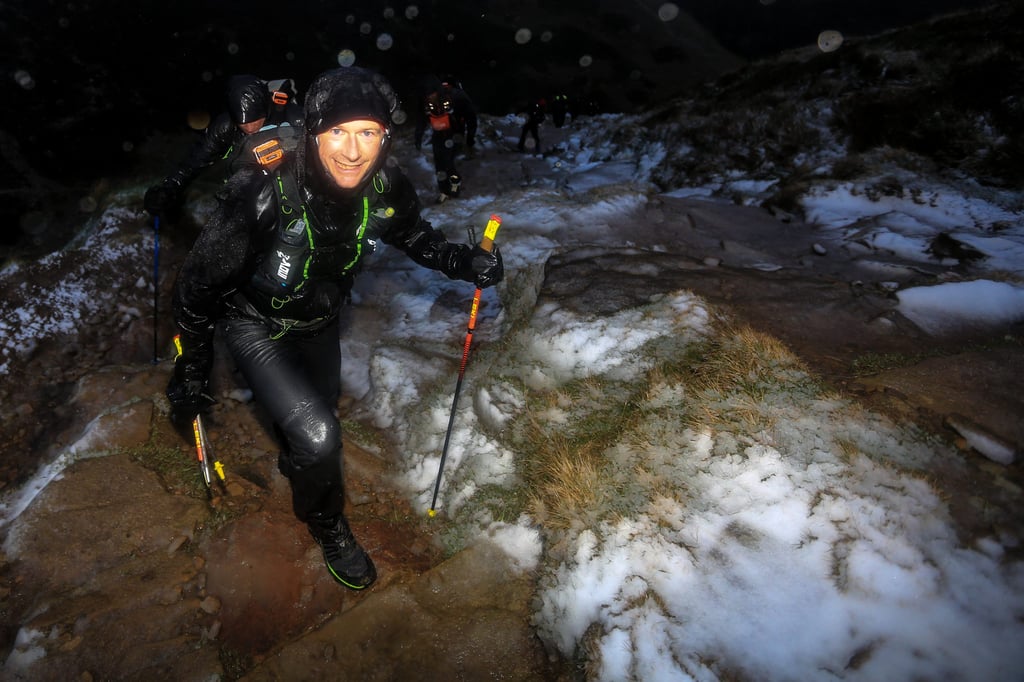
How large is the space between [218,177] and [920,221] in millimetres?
13847

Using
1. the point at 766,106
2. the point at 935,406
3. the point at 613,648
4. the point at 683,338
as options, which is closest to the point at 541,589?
the point at 613,648

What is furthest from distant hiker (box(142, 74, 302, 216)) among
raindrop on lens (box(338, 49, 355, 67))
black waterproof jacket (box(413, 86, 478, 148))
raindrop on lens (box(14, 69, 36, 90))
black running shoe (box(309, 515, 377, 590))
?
raindrop on lens (box(338, 49, 355, 67))

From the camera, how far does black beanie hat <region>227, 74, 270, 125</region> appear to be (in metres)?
6.21

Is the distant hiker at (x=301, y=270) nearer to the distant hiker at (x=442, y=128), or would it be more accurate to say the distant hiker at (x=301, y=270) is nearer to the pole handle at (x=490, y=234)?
the pole handle at (x=490, y=234)

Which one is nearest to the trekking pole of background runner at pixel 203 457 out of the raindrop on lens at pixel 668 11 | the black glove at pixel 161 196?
the black glove at pixel 161 196

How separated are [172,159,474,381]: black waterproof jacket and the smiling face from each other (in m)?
0.14

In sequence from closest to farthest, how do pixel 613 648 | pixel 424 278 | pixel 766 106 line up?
pixel 613 648 < pixel 424 278 < pixel 766 106

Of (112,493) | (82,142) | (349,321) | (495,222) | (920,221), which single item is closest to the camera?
(495,222)

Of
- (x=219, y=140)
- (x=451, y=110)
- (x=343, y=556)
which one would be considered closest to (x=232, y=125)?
(x=219, y=140)

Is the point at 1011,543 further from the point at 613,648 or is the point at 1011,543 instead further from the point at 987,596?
the point at 613,648

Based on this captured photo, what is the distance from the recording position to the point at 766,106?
1575cm

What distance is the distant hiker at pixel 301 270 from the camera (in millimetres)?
3285

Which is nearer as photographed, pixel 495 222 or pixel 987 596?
pixel 987 596

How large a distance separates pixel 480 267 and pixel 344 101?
63.8 inches
